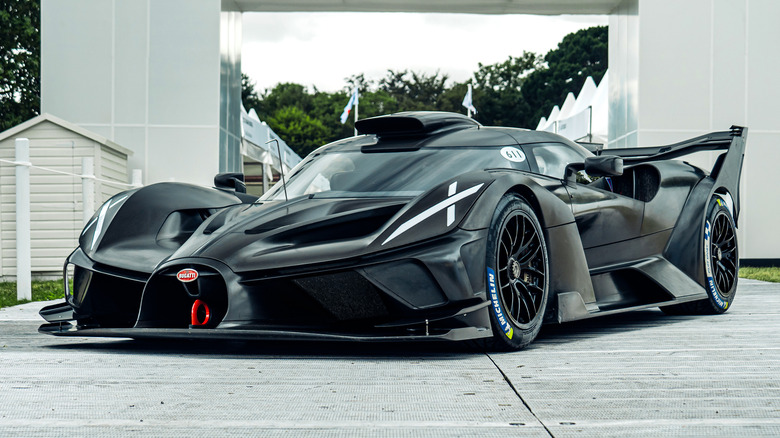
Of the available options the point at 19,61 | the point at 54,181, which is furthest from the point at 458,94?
the point at 54,181

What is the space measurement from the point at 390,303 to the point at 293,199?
3.53 feet

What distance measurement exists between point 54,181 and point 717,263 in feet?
31.7

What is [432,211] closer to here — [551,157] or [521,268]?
[521,268]

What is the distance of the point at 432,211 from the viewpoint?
3779 mm

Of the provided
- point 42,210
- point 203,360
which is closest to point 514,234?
point 203,360

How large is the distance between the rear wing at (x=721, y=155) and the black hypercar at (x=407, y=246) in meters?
0.08

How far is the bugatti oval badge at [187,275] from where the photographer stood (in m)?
3.84

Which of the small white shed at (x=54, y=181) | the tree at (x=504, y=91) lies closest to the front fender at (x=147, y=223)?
the small white shed at (x=54, y=181)

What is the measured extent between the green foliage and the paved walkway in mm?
65203

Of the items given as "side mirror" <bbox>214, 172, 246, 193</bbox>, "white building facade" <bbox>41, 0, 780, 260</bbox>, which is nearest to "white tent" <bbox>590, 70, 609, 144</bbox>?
"white building facade" <bbox>41, 0, 780, 260</bbox>

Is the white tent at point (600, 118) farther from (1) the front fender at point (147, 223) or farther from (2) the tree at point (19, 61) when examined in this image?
(2) the tree at point (19, 61)

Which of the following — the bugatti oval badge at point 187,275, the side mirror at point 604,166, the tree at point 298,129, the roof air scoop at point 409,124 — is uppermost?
the tree at point 298,129

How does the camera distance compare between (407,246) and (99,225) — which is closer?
(407,246)

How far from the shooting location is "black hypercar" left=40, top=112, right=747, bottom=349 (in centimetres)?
368
